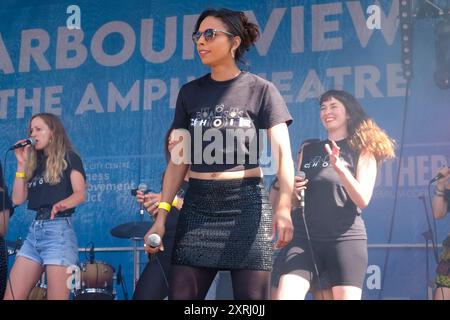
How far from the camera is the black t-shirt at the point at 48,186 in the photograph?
496 cm

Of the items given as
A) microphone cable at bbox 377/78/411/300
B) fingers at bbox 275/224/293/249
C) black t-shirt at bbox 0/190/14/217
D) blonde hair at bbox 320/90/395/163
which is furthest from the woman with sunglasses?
black t-shirt at bbox 0/190/14/217

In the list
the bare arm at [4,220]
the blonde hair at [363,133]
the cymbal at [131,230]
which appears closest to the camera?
the blonde hair at [363,133]

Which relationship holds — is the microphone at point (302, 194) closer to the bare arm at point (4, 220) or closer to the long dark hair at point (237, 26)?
the long dark hair at point (237, 26)

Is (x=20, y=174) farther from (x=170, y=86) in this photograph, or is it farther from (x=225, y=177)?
(x=225, y=177)

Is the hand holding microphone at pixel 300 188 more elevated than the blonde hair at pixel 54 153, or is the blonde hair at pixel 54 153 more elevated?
the blonde hair at pixel 54 153

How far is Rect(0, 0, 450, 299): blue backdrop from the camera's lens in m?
4.55

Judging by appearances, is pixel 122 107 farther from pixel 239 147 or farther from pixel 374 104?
pixel 239 147

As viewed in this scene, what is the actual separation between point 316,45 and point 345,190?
109 cm

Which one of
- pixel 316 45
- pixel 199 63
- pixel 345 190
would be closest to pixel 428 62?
pixel 316 45

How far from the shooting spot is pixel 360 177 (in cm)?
439

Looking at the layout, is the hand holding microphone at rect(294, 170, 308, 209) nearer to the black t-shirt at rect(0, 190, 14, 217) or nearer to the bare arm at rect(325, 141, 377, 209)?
the bare arm at rect(325, 141, 377, 209)

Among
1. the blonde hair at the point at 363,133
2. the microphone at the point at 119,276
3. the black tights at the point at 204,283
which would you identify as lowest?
A: the microphone at the point at 119,276

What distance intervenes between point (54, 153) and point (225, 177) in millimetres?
2384

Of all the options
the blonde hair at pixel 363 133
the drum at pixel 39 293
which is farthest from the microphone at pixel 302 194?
the drum at pixel 39 293
